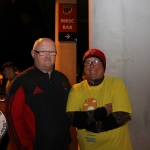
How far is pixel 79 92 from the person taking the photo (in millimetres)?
3152

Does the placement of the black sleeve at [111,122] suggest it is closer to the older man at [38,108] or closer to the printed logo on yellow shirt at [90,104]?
the printed logo on yellow shirt at [90,104]

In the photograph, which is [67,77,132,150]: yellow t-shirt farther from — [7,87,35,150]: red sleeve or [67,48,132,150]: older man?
[7,87,35,150]: red sleeve

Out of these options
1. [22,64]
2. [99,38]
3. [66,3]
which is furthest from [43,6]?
[22,64]

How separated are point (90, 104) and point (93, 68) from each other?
0.40m

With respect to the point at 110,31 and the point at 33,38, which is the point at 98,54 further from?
the point at 33,38

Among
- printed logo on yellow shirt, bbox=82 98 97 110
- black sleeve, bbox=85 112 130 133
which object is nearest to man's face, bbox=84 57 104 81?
printed logo on yellow shirt, bbox=82 98 97 110

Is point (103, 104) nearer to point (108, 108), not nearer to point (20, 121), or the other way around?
point (108, 108)

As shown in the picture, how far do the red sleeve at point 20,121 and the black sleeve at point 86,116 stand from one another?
45cm

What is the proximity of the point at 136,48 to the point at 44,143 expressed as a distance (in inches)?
69.2

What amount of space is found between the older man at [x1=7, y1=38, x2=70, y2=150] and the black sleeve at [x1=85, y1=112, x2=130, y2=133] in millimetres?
401

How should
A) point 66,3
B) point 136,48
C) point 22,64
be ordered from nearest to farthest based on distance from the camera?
point 136,48
point 66,3
point 22,64

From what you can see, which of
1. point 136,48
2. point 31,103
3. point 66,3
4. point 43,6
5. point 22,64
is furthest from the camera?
point 22,64

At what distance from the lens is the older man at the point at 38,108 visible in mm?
2986

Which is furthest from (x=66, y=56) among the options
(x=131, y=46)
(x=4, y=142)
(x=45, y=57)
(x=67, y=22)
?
(x=45, y=57)
